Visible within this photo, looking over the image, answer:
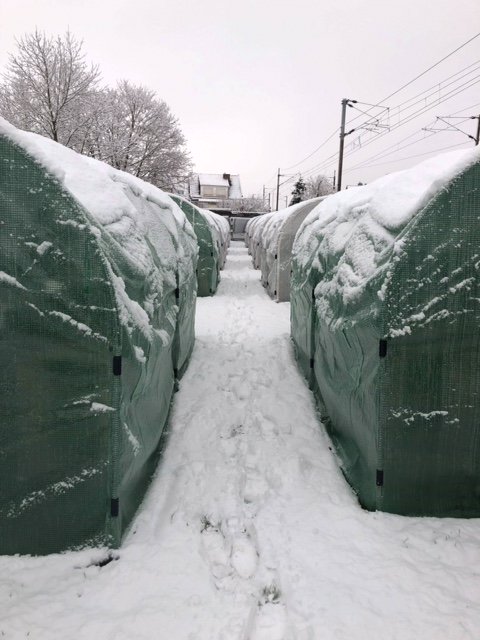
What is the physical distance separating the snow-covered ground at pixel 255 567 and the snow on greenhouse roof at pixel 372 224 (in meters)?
1.65

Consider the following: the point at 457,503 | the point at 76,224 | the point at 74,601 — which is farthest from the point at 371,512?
the point at 76,224

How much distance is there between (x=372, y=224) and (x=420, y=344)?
1.08 meters

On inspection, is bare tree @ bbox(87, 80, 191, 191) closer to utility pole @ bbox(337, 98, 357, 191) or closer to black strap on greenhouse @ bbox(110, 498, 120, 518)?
utility pole @ bbox(337, 98, 357, 191)

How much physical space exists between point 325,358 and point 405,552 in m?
2.02

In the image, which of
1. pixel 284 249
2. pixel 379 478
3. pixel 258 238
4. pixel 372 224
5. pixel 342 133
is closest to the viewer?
pixel 379 478

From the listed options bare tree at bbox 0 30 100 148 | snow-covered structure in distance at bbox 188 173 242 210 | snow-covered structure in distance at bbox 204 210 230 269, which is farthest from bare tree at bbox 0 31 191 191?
snow-covered structure in distance at bbox 188 173 242 210

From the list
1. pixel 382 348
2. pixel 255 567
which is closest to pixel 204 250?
pixel 382 348

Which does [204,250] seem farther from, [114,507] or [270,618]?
[270,618]

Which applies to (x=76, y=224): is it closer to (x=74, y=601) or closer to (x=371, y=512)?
(x=74, y=601)

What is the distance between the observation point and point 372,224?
3.67 metres

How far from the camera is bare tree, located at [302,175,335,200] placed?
206 ft

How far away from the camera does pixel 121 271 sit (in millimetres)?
3098

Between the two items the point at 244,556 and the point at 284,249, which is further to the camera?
the point at 284,249

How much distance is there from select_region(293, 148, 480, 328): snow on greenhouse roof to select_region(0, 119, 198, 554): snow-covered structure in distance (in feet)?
6.12
